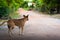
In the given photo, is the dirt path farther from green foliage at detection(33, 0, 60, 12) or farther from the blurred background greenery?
green foliage at detection(33, 0, 60, 12)

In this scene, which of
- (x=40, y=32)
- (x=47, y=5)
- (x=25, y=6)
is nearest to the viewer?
(x=40, y=32)

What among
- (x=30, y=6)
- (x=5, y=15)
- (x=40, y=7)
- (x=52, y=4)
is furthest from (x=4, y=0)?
(x=30, y=6)

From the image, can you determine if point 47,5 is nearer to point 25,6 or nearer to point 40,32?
point 25,6

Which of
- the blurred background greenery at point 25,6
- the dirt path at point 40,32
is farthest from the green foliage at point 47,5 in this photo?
the dirt path at point 40,32

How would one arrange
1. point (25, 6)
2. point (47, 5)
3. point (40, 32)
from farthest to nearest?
point (25, 6), point (47, 5), point (40, 32)

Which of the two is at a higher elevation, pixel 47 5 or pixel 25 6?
pixel 47 5

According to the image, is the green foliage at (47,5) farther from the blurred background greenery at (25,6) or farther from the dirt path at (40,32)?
the dirt path at (40,32)

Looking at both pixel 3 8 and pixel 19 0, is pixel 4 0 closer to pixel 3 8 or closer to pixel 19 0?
pixel 3 8

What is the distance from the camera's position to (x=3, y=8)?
17062 mm

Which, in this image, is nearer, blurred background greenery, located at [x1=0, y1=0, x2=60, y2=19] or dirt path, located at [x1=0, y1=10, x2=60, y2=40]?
dirt path, located at [x1=0, y1=10, x2=60, y2=40]

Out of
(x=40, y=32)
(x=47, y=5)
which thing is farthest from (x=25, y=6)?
(x=40, y=32)

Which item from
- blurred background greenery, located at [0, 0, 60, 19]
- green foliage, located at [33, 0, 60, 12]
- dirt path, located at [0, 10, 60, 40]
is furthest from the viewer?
green foliage, located at [33, 0, 60, 12]

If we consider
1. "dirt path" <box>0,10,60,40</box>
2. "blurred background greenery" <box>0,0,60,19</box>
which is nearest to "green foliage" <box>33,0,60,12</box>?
"blurred background greenery" <box>0,0,60,19</box>

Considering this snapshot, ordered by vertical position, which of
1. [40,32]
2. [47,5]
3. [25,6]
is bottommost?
[25,6]
